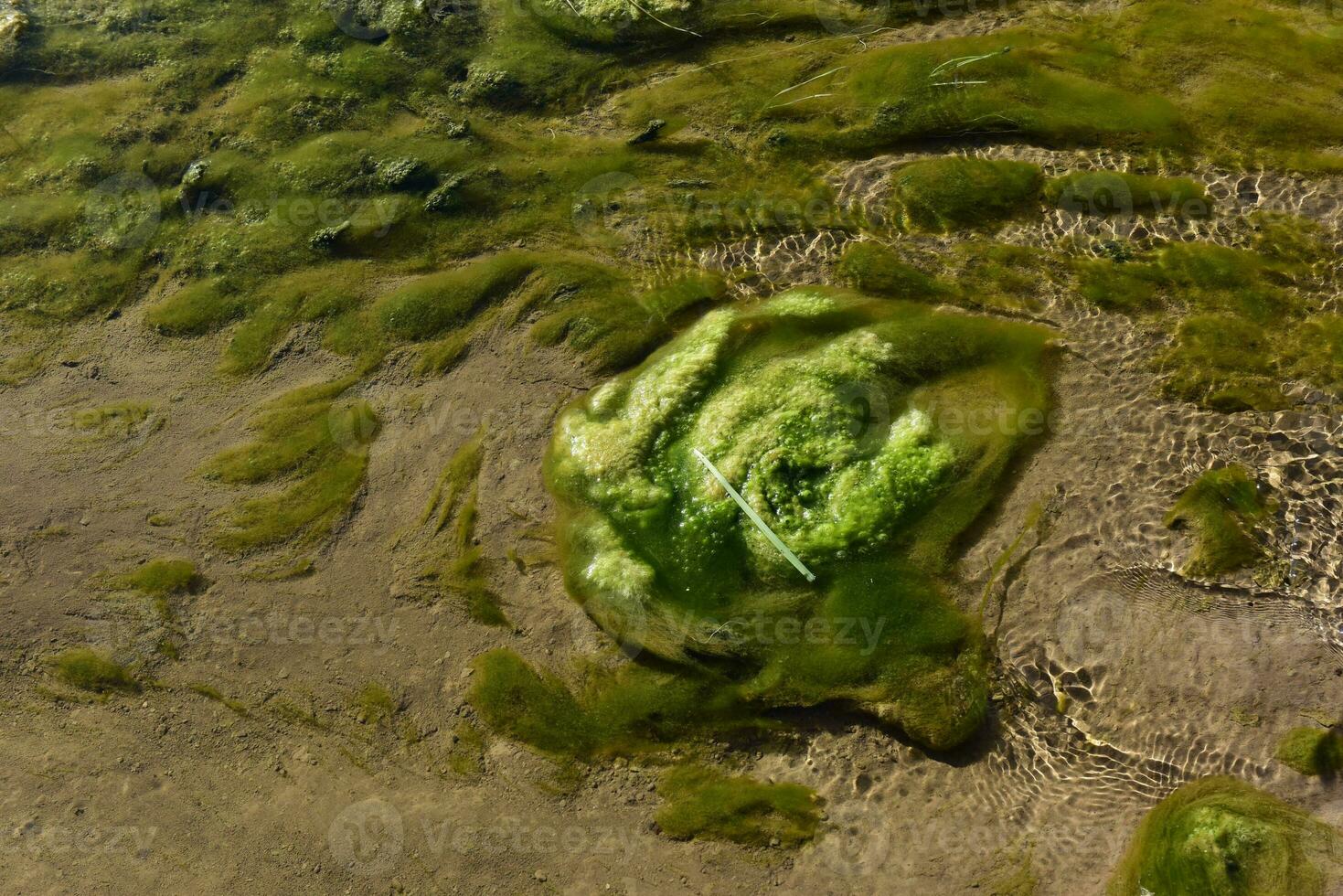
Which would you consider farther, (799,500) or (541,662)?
(799,500)

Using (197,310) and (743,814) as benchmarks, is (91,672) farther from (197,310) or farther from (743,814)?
(743,814)

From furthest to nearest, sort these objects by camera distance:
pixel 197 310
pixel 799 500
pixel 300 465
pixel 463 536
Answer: pixel 197 310, pixel 300 465, pixel 463 536, pixel 799 500

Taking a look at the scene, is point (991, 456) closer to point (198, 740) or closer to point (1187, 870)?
point (1187, 870)

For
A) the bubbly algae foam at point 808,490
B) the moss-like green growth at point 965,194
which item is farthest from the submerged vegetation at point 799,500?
the moss-like green growth at point 965,194

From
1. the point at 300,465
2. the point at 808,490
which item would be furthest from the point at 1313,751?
the point at 300,465

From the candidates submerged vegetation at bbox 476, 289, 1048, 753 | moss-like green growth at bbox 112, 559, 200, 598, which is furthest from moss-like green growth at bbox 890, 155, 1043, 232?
moss-like green growth at bbox 112, 559, 200, 598

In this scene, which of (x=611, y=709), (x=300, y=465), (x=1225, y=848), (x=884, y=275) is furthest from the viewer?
(x=884, y=275)

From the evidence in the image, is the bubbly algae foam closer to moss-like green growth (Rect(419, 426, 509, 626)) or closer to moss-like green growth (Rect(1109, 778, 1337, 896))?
moss-like green growth (Rect(419, 426, 509, 626))
